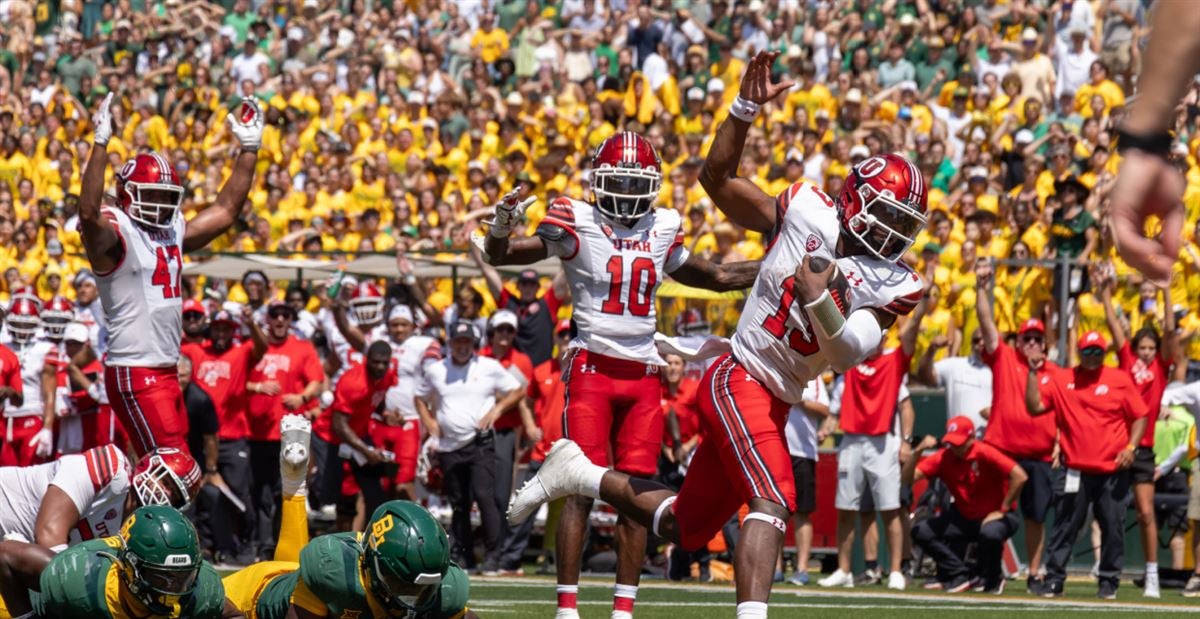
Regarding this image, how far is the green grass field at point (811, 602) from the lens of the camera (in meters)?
10.2

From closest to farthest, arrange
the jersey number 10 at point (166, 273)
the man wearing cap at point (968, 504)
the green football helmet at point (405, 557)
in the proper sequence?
the green football helmet at point (405, 557), the jersey number 10 at point (166, 273), the man wearing cap at point (968, 504)

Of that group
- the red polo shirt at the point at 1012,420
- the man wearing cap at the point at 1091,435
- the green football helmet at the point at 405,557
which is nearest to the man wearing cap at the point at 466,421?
the red polo shirt at the point at 1012,420

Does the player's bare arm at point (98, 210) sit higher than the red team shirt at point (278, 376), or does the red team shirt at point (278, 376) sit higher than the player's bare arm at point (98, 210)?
the player's bare arm at point (98, 210)

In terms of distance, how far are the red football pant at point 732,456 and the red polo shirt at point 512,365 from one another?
712cm

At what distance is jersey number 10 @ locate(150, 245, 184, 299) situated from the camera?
935 centimetres

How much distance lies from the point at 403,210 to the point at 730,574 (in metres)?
6.51

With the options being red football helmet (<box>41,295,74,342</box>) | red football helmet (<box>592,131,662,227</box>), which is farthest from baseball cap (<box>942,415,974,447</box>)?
red football helmet (<box>41,295,74,342</box>)

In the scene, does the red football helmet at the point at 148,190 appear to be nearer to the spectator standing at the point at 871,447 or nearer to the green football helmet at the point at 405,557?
the green football helmet at the point at 405,557

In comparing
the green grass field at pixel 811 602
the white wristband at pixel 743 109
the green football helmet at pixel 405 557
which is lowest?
the green grass field at pixel 811 602

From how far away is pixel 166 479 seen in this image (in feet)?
26.1

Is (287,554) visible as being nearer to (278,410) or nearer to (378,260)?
(278,410)

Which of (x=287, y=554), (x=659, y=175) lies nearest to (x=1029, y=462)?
(x=659, y=175)

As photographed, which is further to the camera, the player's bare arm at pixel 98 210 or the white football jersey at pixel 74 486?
the player's bare arm at pixel 98 210

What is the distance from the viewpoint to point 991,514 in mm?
12469
